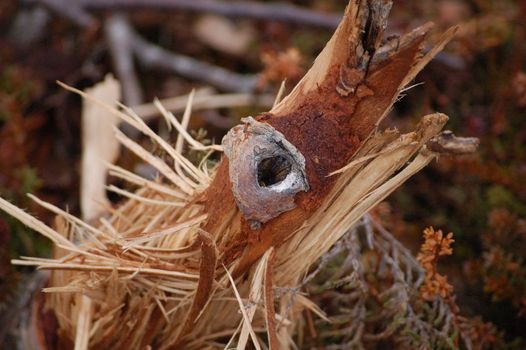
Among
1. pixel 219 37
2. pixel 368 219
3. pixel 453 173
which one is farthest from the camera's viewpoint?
pixel 219 37

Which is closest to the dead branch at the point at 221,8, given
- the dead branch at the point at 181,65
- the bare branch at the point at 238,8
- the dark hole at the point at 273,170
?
→ the bare branch at the point at 238,8

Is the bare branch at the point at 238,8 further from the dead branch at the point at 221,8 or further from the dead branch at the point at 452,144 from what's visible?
the dead branch at the point at 452,144

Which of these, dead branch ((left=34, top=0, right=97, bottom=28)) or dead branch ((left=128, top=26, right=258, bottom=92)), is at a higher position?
dead branch ((left=34, top=0, right=97, bottom=28))

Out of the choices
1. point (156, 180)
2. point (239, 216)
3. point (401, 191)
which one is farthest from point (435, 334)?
point (401, 191)

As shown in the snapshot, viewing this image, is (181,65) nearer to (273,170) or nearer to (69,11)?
(69,11)

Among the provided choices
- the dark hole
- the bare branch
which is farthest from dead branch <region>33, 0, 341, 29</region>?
the dark hole

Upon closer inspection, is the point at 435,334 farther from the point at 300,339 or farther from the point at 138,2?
the point at 138,2

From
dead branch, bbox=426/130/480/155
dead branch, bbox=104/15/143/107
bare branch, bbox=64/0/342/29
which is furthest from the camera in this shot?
bare branch, bbox=64/0/342/29

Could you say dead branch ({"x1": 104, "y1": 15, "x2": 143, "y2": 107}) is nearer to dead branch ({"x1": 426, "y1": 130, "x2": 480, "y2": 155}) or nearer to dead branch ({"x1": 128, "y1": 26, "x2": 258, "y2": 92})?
dead branch ({"x1": 128, "y1": 26, "x2": 258, "y2": 92})
